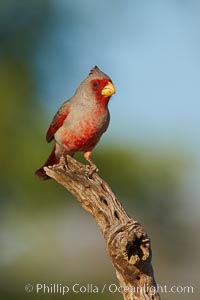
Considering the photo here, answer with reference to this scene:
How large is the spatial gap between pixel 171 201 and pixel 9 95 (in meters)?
2.30

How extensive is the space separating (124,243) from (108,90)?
1610 millimetres

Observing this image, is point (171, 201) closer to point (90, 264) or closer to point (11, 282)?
point (90, 264)

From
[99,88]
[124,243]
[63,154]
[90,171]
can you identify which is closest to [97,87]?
[99,88]

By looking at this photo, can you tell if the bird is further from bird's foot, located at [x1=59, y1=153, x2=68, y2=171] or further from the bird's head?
bird's foot, located at [x1=59, y1=153, x2=68, y2=171]

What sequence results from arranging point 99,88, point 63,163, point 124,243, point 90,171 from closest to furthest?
1. point 124,243
2. point 90,171
3. point 63,163
4. point 99,88

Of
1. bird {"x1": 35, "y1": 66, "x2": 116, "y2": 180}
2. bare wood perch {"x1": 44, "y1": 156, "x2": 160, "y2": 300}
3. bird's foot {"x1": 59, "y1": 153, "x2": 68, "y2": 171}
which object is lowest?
bare wood perch {"x1": 44, "y1": 156, "x2": 160, "y2": 300}

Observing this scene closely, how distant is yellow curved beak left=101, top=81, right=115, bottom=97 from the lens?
567 centimetres

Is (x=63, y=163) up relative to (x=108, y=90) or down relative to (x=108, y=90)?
down

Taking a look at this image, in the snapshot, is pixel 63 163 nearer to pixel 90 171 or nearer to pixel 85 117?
pixel 90 171

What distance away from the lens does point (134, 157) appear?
8.98 m

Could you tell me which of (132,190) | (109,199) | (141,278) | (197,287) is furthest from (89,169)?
(197,287)

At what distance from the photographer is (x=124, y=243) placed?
4.30m

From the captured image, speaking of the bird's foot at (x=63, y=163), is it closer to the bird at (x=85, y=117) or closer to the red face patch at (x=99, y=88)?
the bird at (x=85, y=117)

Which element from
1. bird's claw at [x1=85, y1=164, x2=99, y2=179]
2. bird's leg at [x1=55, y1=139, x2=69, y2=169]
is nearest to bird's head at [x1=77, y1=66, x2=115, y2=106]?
bird's leg at [x1=55, y1=139, x2=69, y2=169]
